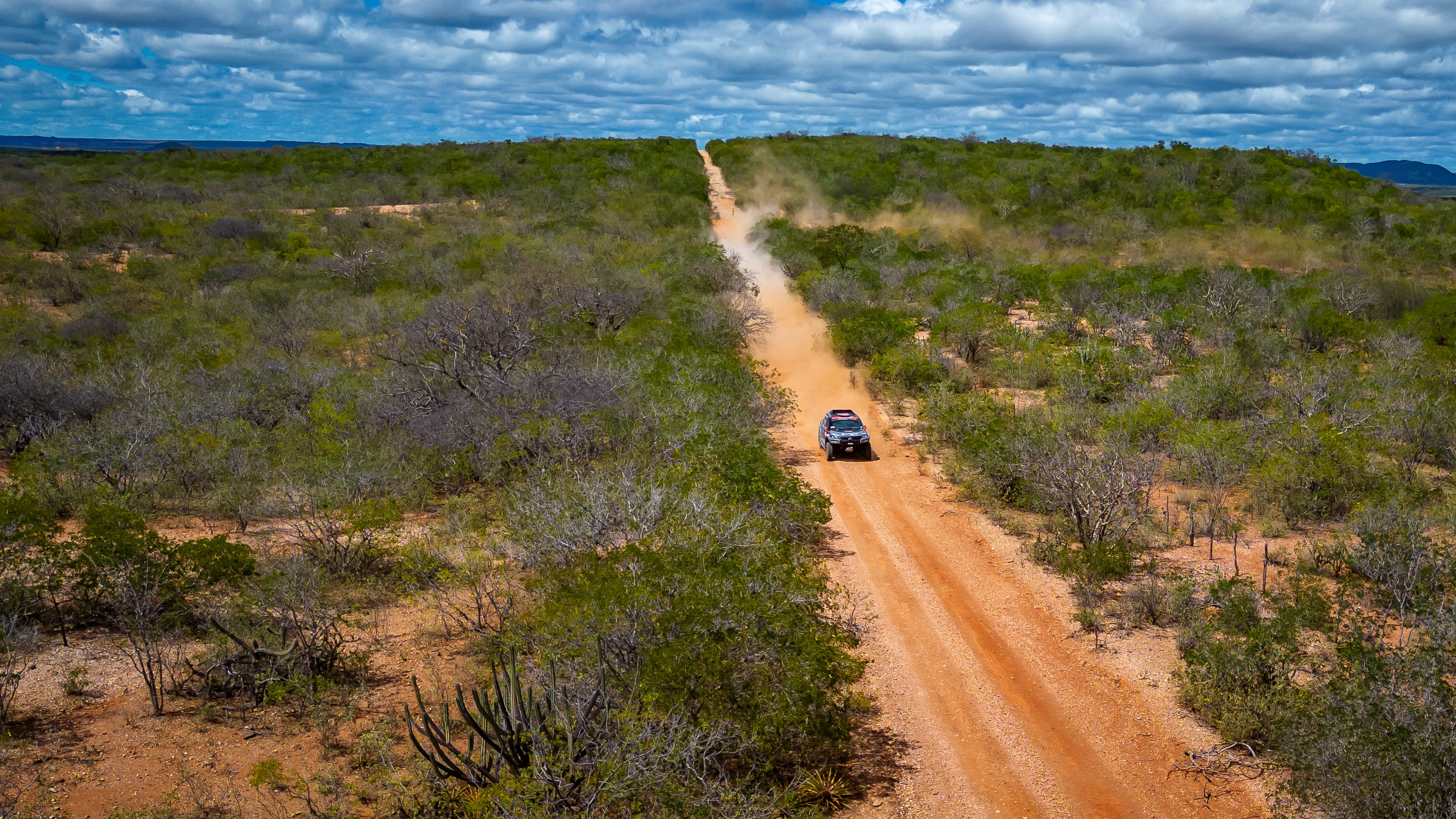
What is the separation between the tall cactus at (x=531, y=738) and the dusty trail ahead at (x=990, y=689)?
4200 mm

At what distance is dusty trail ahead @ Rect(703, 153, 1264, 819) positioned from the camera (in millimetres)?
11547

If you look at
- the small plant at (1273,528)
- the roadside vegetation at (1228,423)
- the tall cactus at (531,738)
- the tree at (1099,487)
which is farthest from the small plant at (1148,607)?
the tall cactus at (531,738)

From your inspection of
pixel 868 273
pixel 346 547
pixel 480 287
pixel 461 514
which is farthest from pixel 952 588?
pixel 868 273

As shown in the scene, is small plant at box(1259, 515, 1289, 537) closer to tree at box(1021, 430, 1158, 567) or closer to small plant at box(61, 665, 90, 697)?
tree at box(1021, 430, 1158, 567)

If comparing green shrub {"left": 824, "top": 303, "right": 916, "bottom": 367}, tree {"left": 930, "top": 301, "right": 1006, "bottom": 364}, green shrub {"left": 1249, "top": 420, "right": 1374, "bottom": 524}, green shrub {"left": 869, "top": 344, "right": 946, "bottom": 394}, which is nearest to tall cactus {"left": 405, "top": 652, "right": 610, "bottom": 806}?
green shrub {"left": 1249, "top": 420, "right": 1374, "bottom": 524}

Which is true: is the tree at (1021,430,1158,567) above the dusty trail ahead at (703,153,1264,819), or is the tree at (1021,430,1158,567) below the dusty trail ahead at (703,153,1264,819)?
above

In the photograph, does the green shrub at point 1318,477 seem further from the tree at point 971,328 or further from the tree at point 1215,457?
the tree at point 971,328

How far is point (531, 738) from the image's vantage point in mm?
9852

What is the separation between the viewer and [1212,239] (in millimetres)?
50406

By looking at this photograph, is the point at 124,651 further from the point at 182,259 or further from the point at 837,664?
the point at 182,259

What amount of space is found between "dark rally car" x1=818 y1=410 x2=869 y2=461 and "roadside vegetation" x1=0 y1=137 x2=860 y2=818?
2.61 m

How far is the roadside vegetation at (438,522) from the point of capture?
1060cm

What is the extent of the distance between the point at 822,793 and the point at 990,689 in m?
4.15

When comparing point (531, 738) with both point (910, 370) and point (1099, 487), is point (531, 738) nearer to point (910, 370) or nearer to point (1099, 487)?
point (1099, 487)
